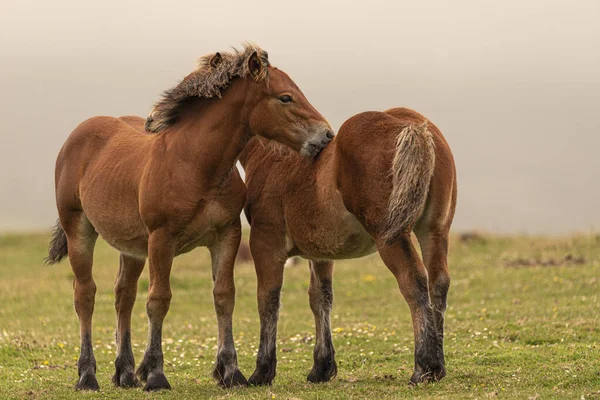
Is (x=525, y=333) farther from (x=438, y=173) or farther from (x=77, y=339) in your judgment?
(x=77, y=339)

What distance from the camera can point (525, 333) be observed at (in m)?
12.3

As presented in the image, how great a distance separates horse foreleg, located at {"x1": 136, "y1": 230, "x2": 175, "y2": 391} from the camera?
832 cm

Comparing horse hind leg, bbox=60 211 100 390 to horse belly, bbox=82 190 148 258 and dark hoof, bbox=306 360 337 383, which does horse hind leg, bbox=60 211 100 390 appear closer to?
horse belly, bbox=82 190 148 258

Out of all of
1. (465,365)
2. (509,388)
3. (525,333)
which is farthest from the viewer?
(525,333)

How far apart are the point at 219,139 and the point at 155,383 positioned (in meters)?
2.64

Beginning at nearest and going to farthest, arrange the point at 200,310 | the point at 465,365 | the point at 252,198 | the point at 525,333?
the point at 252,198, the point at 465,365, the point at 525,333, the point at 200,310

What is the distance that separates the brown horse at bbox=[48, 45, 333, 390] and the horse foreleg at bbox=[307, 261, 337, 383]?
41.8 inches

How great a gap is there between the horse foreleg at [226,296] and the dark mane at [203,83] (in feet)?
4.56

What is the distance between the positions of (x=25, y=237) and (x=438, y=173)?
1124 inches

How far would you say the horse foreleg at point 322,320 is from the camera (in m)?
9.27

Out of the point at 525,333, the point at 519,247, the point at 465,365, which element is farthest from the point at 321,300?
the point at 519,247

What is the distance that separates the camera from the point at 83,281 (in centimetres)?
960

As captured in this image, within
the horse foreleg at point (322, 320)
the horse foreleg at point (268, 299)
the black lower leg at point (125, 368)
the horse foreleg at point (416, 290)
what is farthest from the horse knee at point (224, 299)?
the horse foreleg at point (416, 290)

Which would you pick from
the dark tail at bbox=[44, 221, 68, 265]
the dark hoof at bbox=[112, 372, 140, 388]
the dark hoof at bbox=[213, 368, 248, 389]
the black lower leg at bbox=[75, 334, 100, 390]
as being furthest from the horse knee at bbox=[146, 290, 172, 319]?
the dark tail at bbox=[44, 221, 68, 265]
